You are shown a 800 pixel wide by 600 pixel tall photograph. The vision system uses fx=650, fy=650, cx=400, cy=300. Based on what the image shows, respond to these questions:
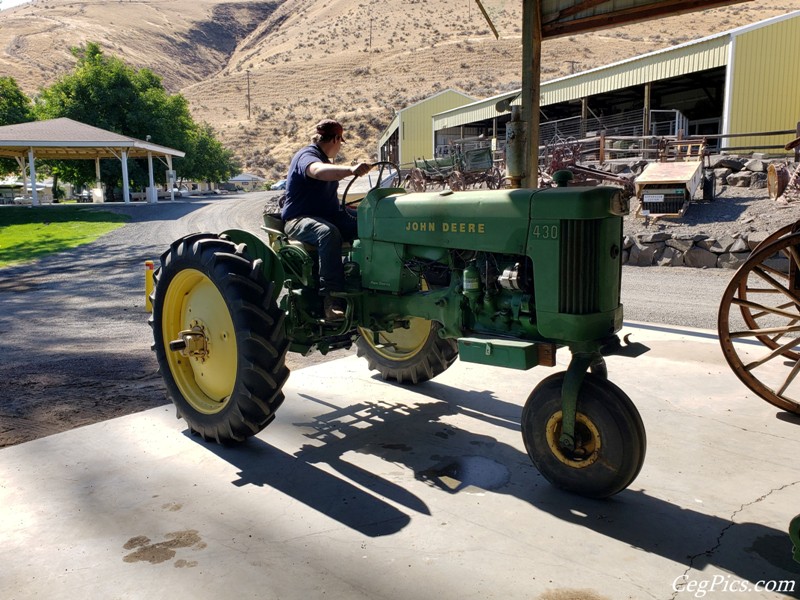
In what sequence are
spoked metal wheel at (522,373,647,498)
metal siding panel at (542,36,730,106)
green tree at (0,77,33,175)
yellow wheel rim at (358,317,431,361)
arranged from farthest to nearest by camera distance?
green tree at (0,77,33,175), metal siding panel at (542,36,730,106), yellow wheel rim at (358,317,431,361), spoked metal wheel at (522,373,647,498)

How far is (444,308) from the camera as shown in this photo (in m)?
3.90

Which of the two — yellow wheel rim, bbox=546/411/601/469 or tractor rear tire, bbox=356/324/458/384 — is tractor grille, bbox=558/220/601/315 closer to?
yellow wheel rim, bbox=546/411/601/469

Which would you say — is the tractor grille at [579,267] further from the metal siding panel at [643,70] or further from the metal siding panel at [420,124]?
the metal siding panel at [420,124]

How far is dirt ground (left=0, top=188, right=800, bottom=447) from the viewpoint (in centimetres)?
480

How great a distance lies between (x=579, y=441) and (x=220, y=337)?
7.82 feet

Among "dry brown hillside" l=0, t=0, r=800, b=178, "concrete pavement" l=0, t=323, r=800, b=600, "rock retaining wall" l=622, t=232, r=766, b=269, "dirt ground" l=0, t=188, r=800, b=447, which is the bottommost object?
"concrete pavement" l=0, t=323, r=800, b=600

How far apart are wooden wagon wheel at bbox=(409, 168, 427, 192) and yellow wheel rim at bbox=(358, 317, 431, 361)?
1746 cm

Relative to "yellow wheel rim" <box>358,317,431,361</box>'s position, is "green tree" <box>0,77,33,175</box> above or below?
above

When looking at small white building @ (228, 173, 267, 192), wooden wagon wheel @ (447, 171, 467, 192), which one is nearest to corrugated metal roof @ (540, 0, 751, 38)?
wooden wagon wheel @ (447, 171, 467, 192)

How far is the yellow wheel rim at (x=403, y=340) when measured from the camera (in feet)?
16.8

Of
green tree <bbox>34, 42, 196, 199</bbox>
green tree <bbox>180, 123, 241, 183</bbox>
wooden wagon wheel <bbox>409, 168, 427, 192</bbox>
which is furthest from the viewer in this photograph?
green tree <bbox>180, 123, 241, 183</bbox>

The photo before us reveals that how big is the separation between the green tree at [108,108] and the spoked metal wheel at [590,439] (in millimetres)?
36271

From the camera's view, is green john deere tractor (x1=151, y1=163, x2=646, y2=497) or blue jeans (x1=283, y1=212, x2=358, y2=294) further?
blue jeans (x1=283, y1=212, x2=358, y2=294)

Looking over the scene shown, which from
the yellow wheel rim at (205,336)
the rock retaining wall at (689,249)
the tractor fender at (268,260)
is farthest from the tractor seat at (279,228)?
the rock retaining wall at (689,249)
